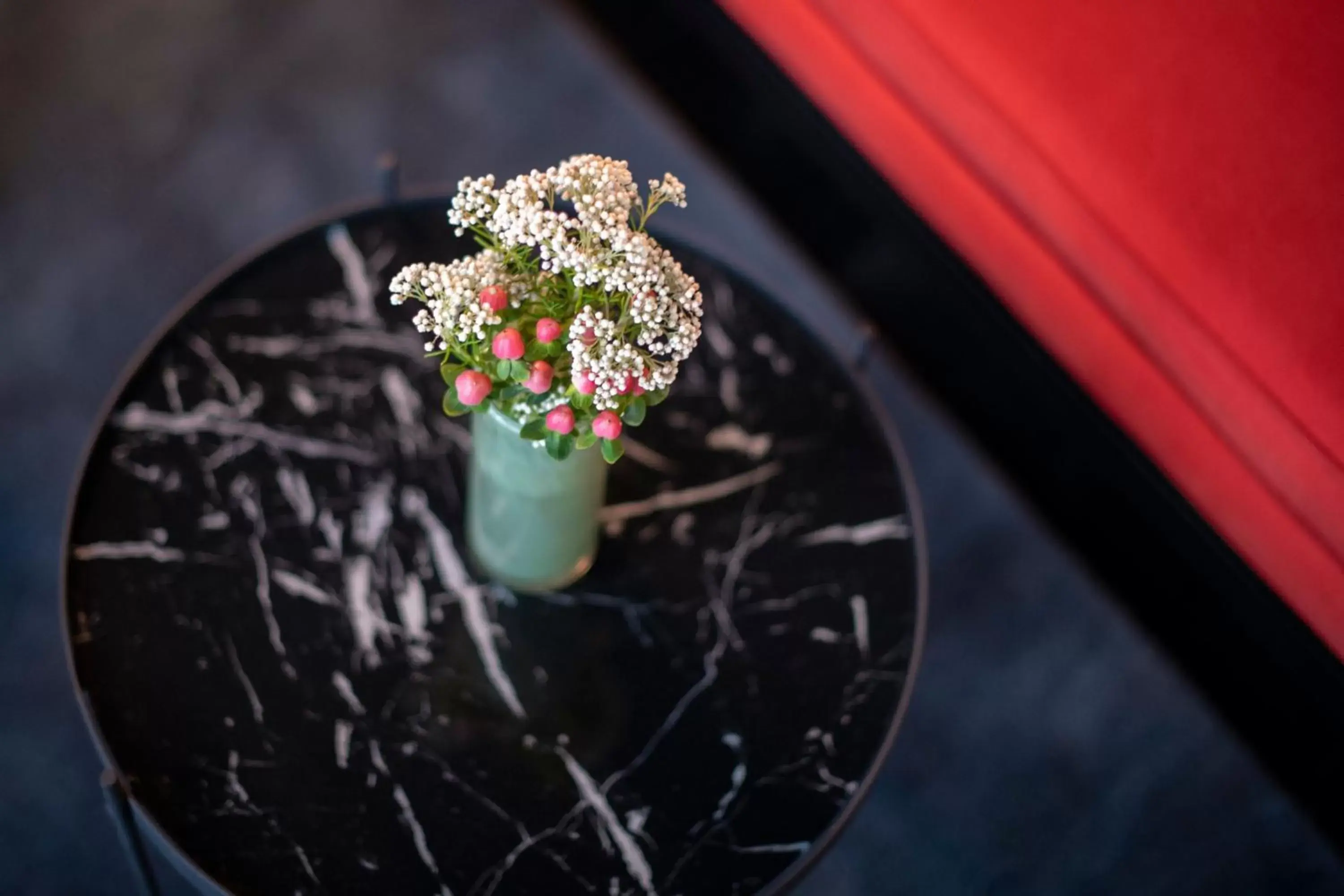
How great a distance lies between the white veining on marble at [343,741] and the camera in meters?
0.96

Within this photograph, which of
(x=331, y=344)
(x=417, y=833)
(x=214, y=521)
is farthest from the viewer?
(x=331, y=344)

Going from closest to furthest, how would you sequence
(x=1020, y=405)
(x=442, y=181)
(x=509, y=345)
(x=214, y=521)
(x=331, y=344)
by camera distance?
(x=509, y=345) < (x=214, y=521) < (x=331, y=344) < (x=1020, y=405) < (x=442, y=181)

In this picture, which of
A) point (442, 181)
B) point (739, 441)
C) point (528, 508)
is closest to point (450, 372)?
point (528, 508)

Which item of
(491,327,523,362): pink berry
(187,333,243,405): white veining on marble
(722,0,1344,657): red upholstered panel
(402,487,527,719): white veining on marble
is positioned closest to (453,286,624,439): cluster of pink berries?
(491,327,523,362): pink berry

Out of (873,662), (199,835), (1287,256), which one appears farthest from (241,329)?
(1287,256)

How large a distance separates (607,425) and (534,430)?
0.27 feet

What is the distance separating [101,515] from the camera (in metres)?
1.02

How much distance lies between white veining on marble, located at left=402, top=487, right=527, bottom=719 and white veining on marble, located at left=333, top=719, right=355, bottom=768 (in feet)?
0.39

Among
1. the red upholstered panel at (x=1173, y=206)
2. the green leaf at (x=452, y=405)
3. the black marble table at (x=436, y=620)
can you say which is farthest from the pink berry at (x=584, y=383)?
the red upholstered panel at (x=1173, y=206)

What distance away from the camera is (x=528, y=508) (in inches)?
37.3

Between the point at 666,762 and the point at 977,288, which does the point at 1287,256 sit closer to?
the point at 977,288

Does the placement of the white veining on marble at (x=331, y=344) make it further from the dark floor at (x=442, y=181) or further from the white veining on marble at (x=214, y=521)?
the dark floor at (x=442, y=181)

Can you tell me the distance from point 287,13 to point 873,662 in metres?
1.31

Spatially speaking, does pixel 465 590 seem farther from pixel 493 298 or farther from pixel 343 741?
pixel 493 298
